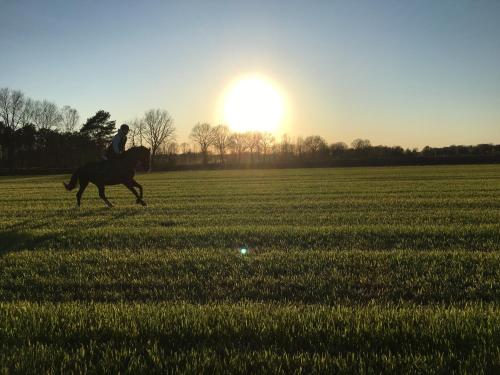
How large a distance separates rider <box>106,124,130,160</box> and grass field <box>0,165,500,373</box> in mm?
5987

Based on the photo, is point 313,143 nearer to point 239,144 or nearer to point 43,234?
point 239,144

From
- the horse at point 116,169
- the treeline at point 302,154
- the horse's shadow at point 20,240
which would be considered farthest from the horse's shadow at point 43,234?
the treeline at point 302,154

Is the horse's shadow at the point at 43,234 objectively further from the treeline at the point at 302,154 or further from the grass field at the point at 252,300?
the treeline at the point at 302,154

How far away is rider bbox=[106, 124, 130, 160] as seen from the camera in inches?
659

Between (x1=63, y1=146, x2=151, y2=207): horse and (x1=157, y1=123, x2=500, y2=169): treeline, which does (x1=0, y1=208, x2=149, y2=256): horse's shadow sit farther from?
(x1=157, y1=123, x2=500, y2=169): treeline

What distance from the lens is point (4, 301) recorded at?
5.62 meters

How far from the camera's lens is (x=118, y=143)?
55.5 ft

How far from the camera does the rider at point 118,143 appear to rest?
659 inches

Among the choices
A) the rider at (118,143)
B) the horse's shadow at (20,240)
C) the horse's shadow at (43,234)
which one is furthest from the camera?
the rider at (118,143)

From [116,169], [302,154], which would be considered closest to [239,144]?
[302,154]

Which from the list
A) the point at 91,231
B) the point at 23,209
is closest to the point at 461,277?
the point at 91,231

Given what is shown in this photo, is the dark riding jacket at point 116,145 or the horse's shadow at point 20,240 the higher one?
the dark riding jacket at point 116,145

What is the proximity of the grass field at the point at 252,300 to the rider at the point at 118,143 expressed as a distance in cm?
599

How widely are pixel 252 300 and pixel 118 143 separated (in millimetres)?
13003
